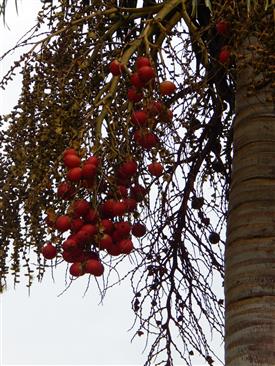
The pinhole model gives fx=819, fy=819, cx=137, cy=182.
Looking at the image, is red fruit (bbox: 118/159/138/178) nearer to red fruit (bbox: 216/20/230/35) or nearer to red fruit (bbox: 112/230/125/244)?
red fruit (bbox: 112/230/125/244)

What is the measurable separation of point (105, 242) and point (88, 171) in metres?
0.20

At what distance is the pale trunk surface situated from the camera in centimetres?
217

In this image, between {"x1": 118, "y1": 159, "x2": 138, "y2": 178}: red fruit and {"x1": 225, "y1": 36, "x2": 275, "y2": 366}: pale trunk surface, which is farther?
{"x1": 118, "y1": 159, "x2": 138, "y2": 178}: red fruit

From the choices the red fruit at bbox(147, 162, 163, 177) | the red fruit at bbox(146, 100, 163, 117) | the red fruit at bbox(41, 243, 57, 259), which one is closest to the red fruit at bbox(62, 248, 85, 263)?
the red fruit at bbox(41, 243, 57, 259)

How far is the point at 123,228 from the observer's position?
2217mm

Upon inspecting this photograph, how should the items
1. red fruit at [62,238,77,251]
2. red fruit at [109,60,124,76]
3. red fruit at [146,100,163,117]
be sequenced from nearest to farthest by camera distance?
red fruit at [62,238,77,251]
red fruit at [146,100,163,117]
red fruit at [109,60,124,76]

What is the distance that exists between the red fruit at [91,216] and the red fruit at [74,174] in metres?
0.09

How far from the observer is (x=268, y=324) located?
85.3 inches

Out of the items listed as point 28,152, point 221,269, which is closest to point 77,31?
point 28,152

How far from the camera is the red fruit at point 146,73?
2.34m

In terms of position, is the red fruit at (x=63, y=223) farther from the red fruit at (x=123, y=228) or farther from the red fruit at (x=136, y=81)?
the red fruit at (x=136, y=81)

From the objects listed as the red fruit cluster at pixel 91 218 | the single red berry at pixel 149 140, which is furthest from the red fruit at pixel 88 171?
the single red berry at pixel 149 140

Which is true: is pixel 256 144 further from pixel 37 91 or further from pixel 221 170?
pixel 221 170

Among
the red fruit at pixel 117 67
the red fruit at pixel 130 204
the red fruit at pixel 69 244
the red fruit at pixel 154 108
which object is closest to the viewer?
the red fruit at pixel 69 244
